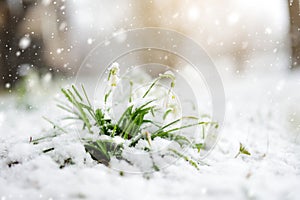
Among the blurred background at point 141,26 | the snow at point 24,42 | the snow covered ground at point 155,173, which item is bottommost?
the snow covered ground at point 155,173

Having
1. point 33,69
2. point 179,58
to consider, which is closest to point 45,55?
point 33,69

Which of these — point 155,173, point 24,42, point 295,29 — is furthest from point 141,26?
point 155,173

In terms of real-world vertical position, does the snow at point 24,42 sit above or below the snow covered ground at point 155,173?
above

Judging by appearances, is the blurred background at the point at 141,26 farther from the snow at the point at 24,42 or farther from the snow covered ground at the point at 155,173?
the snow covered ground at the point at 155,173

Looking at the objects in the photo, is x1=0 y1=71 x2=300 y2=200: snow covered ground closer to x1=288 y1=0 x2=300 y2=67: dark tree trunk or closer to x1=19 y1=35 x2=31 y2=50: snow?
x1=19 y1=35 x2=31 y2=50: snow

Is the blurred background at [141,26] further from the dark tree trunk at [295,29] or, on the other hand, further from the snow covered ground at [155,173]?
the snow covered ground at [155,173]

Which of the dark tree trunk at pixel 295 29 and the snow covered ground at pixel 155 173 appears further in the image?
the dark tree trunk at pixel 295 29

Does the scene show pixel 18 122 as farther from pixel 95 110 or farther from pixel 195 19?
pixel 195 19

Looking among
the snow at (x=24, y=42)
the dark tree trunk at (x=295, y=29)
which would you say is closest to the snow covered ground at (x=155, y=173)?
the snow at (x=24, y=42)
